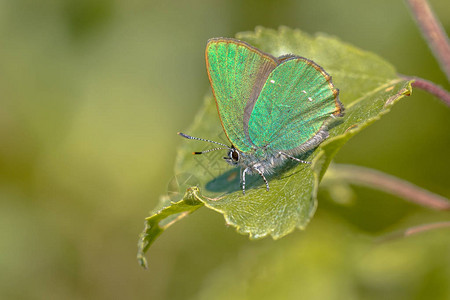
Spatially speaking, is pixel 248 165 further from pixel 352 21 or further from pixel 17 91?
pixel 17 91

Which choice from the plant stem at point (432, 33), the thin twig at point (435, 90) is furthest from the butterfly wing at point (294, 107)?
the plant stem at point (432, 33)

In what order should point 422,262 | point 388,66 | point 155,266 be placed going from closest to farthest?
point 388,66 → point 422,262 → point 155,266

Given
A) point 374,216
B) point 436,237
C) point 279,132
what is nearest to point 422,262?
point 436,237

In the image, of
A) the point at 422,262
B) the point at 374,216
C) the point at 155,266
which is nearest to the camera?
the point at 422,262

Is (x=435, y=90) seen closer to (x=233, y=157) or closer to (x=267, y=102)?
(x=267, y=102)

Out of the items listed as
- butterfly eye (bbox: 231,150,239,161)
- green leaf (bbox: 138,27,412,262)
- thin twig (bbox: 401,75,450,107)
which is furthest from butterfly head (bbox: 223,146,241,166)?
thin twig (bbox: 401,75,450,107)

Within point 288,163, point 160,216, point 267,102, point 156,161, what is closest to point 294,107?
point 267,102

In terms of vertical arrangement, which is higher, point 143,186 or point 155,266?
point 143,186

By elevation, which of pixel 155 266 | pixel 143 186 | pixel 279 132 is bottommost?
pixel 155 266
